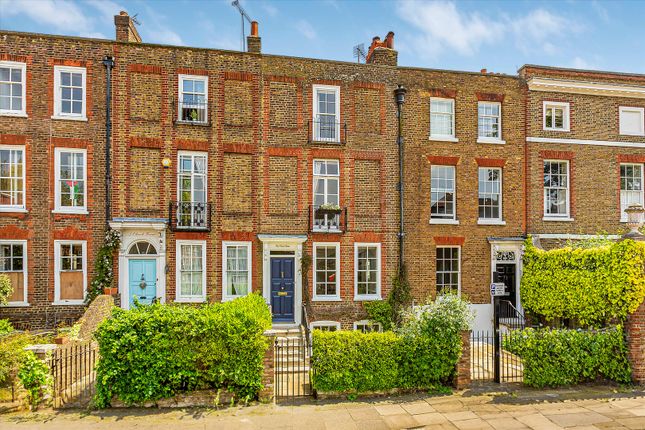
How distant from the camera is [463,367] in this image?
947 centimetres

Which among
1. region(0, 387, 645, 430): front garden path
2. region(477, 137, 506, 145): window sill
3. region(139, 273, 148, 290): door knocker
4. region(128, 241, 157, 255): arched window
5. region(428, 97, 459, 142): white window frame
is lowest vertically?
region(0, 387, 645, 430): front garden path

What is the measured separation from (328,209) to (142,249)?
6871 millimetres

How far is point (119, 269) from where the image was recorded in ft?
45.3

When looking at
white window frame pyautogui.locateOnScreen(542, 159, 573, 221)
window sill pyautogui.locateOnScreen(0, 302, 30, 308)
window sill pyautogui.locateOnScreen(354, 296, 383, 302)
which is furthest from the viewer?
white window frame pyautogui.locateOnScreen(542, 159, 573, 221)

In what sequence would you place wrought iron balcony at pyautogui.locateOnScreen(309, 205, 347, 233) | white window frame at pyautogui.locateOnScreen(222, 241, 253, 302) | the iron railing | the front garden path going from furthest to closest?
1. wrought iron balcony at pyautogui.locateOnScreen(309, 205, 347, 233)
2. white window frame at pyautogui.locateOnScreen(222, 241, 253, 302)
3. the iron railing
4. the front garden path

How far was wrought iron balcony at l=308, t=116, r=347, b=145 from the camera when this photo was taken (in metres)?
15.2

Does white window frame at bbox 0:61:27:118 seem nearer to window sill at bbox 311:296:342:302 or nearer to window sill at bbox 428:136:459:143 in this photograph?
window sill at bbox 311:296:342:302

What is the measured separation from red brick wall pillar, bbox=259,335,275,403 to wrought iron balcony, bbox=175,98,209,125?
9.27 m

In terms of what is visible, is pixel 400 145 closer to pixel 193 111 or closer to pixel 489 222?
pixel 489 222

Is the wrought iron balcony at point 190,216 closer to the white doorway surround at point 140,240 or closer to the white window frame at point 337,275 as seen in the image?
the white doorway surround at point 140,240

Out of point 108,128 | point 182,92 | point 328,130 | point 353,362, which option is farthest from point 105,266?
point 353,362

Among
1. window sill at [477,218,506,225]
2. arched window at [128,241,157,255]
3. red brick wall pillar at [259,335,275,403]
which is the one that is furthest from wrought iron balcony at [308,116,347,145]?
red brick wall pillar at [259,335,275,403]

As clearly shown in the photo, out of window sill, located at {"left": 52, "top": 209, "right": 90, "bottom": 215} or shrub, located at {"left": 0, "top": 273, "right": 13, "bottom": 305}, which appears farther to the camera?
window sill, located at {"left": 52, "top": 209, "right": 90, "bottom": 215}

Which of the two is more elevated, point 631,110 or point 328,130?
point 631,110
